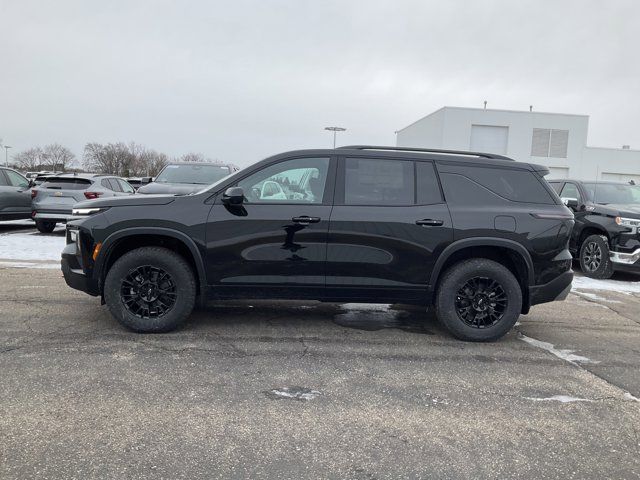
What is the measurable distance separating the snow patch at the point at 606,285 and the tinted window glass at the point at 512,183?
377cm

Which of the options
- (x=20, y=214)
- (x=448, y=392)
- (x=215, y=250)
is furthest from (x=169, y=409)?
(x=20, y=214)

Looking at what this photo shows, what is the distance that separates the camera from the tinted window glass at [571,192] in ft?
32.3

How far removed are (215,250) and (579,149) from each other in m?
43.2

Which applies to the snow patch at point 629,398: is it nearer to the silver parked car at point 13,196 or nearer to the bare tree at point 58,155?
the silver parked car at point 13,196

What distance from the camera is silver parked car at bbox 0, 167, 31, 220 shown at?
A: 12.2 meters

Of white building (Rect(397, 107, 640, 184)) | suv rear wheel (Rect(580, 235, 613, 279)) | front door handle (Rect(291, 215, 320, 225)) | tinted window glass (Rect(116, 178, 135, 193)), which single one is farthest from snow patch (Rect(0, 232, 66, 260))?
white building (Rect(397, 107, 640, 184))

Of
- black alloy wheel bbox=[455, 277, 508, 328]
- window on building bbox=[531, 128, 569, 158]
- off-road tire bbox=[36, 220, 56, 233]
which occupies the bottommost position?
off-road tire bbox=[36, 220, 56, 233]

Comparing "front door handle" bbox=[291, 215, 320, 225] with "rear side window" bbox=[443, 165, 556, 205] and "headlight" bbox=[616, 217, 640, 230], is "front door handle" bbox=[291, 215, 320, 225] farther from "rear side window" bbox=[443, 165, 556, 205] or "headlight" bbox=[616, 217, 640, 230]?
"headlight" bbox=[616, 217, 640, 230]

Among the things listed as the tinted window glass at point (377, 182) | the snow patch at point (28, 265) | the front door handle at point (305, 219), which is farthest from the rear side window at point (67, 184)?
the tinted window glass at point (377, 182)

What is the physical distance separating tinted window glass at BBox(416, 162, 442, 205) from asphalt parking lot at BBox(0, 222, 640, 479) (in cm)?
139

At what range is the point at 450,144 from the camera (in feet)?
131

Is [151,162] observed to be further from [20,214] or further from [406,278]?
[406,278]

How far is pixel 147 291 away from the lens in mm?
4805

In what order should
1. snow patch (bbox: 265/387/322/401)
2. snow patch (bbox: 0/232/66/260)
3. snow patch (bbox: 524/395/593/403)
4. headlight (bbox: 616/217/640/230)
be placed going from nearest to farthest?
snow patch (bbox: 265/387/322/401)
snow patch (bbox: 524/395/593/403)
headlight (bbox: 616/217/640/230)
snow patch (bbox: 0/232/66/260)
